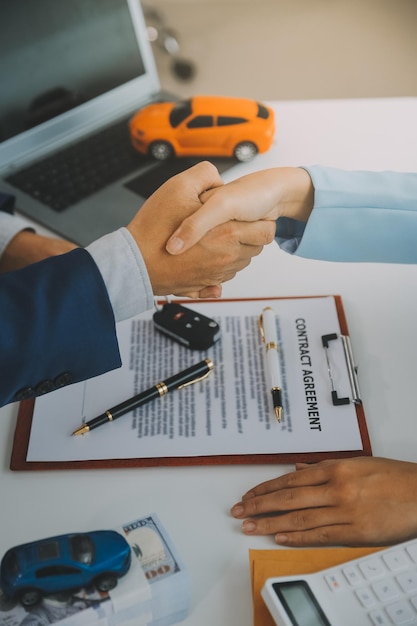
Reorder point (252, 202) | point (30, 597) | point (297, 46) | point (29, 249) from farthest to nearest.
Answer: point (297, 46)
point (29, 249)
point (252, 202)
point (30, 597)

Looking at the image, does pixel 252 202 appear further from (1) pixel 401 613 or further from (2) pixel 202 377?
(1) pixel 401 613

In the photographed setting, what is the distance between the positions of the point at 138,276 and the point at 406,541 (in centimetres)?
43

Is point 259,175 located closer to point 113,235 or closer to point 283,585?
point 113,235

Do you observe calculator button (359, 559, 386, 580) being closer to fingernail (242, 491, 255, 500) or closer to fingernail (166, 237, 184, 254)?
fingernail (242, 491, 255, 500)

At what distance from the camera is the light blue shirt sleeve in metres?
0.99

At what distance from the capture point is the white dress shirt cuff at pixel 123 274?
0.87 m

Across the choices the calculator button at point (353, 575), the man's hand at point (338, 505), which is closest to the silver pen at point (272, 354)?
the man's hand at point (338, 505)

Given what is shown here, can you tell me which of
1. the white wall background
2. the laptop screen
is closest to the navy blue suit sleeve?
the laptop screen

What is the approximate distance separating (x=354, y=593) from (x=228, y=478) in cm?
20

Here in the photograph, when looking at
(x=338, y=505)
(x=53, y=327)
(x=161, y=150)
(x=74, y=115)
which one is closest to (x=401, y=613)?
(x=338, y=505)

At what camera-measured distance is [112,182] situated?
121 centimetres

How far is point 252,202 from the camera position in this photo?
977 millimetres

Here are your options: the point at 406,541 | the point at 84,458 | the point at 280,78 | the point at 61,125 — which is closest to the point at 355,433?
the point at 406,541

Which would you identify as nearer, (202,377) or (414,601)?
(414,601)
